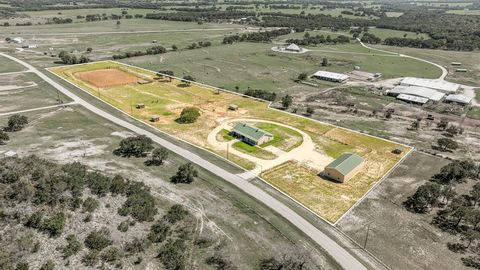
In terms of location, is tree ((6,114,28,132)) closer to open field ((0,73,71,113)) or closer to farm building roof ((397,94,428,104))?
open field ((0,73,71,113))

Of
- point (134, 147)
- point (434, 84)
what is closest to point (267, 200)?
point (134, 147)

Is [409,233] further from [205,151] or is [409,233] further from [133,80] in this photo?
[133,80]

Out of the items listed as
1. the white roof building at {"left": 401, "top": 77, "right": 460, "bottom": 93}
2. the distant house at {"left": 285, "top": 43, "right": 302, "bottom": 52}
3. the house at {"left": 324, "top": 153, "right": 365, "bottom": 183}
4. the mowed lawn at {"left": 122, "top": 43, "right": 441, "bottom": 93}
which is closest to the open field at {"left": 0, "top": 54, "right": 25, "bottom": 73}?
the mowed lawn at {"left": 122, "top": 43, "right": 441, "bottom": 93}

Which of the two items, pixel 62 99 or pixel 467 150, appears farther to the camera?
pixel 62 99

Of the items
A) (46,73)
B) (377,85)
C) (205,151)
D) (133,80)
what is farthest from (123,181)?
(377,85)

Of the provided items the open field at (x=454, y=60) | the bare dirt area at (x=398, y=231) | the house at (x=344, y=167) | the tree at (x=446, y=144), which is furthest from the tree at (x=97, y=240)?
the open field at (x=454, y=60)

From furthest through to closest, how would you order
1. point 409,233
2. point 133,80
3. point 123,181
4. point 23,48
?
1. point 23,48
2. point 133,80
3. point 123,181
4. point 409,233
